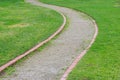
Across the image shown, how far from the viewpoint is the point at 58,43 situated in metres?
15.5

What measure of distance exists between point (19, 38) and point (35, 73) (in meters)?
6.55

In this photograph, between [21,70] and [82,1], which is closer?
[21,70]

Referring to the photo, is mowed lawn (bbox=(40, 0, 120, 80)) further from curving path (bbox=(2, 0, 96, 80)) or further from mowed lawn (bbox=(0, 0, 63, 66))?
mowed lawn (bbox=(0, 0, 63, 66))

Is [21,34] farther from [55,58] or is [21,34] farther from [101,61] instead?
[101,61]

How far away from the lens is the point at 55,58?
12.4m

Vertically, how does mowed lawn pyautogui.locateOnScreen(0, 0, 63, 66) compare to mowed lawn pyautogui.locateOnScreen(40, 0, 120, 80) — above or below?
below

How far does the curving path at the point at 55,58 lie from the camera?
400 inches

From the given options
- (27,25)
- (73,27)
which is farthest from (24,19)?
(73,27)

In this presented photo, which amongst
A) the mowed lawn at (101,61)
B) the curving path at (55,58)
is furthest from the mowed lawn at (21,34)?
the mowed lawn at (101,61)

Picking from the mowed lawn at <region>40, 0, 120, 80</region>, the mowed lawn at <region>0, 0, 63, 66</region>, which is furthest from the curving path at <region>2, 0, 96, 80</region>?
the mowed lawn at <region>0, 0, 63, 66</region>

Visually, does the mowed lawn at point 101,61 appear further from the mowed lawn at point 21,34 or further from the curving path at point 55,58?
the mowed lawn at point 21,34

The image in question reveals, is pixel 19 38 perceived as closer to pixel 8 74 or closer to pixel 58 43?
pixel 58 43

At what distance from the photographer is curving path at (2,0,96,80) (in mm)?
10164

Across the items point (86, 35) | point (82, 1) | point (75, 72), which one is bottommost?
point (82, 1)
